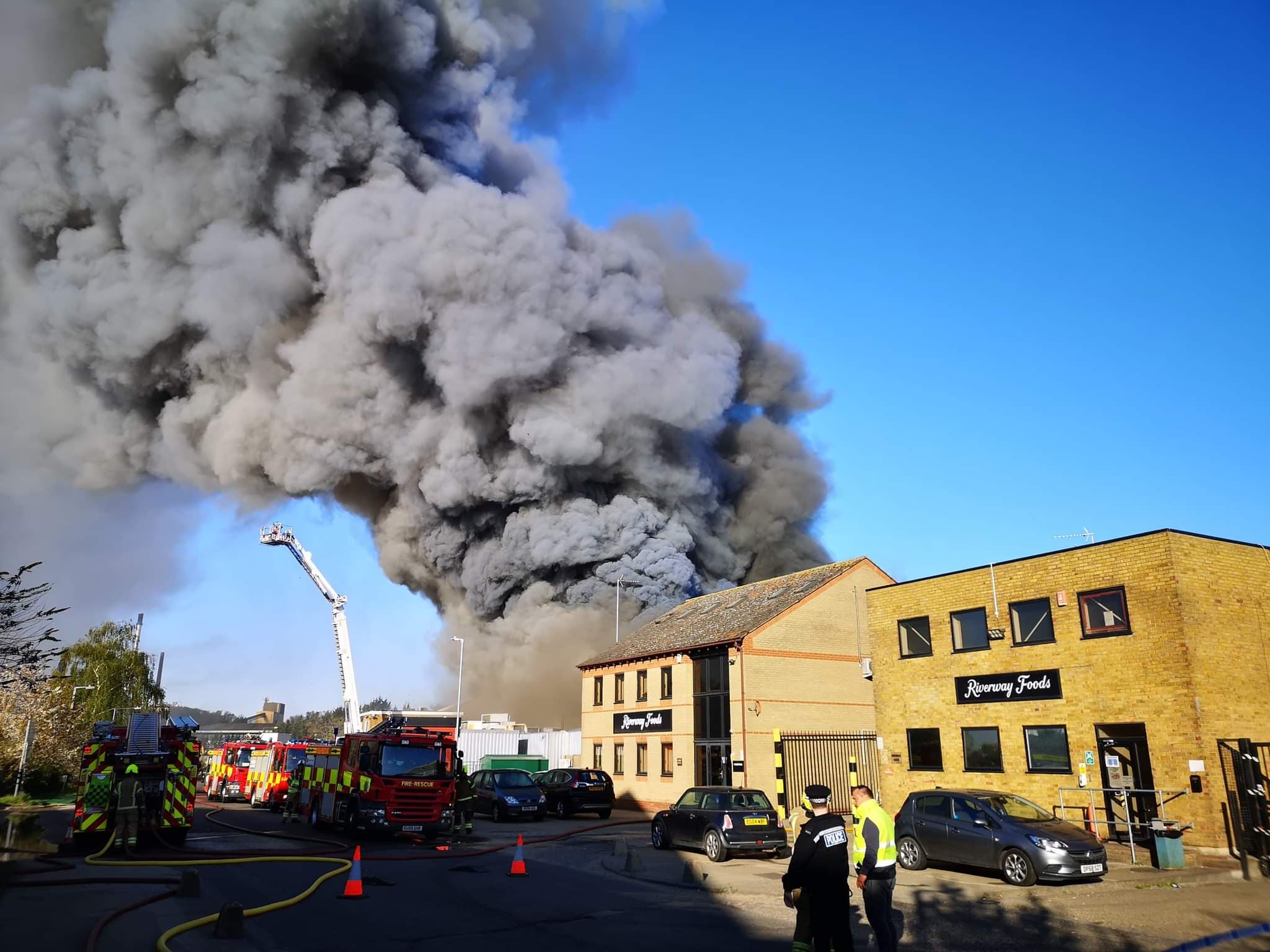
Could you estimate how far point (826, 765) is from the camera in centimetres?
2370

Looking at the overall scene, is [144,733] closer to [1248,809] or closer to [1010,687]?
[1010,687]

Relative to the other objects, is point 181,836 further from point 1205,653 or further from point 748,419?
point 748,419

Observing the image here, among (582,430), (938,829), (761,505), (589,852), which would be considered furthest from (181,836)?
(761,505)

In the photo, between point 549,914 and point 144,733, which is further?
point 144,733

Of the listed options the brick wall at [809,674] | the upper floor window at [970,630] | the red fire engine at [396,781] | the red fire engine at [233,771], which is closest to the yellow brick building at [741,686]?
the brick wall at [809,674]

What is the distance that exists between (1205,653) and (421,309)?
33.5 metres

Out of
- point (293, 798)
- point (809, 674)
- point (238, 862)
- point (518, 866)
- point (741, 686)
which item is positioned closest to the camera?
point (238, 862)

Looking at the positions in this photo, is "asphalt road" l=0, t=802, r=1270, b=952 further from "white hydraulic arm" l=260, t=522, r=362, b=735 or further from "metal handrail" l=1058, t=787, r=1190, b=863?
"white hydraulic arm" l=260, t=522, r=362, b=735

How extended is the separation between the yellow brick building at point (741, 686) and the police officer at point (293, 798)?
36.9 feet

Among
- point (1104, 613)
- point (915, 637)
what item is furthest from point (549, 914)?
point (915, 637)

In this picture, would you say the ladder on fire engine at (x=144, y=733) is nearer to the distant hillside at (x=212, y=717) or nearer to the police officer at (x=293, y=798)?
the police officer at (x=293, y=798)

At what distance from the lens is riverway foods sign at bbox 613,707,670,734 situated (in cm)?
2916

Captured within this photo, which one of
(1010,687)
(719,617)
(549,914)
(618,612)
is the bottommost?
(549,914)

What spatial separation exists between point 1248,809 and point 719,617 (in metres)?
18.1
